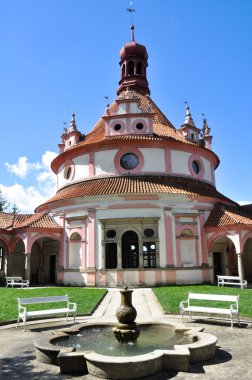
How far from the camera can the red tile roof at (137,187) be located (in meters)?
25.4

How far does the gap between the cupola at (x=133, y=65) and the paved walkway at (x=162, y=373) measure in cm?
2965

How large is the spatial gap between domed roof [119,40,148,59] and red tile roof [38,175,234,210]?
18703 millimetres

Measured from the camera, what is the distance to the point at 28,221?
29.5 metres

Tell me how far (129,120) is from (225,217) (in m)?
10.6

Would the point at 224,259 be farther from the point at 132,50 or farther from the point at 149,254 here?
the point at 132,50

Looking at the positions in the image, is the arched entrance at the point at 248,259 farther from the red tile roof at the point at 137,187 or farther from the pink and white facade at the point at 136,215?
the red tile roof at the point at 137,187

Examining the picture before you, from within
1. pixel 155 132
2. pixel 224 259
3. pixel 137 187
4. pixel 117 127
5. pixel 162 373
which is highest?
pixel 117 127

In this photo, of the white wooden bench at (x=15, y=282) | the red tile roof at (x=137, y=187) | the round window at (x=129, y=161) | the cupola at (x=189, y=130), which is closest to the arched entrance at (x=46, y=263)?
the white wooden bench at (x=15, y=282)

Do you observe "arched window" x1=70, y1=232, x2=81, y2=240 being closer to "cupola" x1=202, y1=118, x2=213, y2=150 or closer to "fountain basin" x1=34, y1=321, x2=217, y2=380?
"cupola" x1=202, y1=118, x2=213, y2=150

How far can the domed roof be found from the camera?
39.8 m

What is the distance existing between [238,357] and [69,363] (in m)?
3.77

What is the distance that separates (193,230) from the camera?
2589cm

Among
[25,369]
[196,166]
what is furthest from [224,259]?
[25,369]

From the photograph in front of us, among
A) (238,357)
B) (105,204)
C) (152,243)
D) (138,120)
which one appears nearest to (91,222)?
(105,204)
